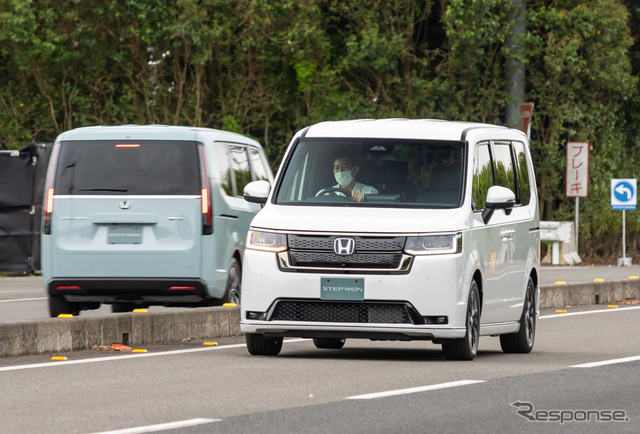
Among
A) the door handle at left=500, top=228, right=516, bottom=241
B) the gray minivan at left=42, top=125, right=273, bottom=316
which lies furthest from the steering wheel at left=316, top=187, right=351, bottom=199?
the gray minivan at left=42, top=125, right=273, bottom=316

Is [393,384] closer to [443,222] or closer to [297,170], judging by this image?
[443,222]

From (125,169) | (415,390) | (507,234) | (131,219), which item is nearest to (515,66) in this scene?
(125,169)

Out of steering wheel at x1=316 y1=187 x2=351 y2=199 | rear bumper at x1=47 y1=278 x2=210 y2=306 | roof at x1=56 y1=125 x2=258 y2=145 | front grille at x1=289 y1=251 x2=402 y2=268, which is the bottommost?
rear bumper at x1=47 y1=278 x2=210 y2=306

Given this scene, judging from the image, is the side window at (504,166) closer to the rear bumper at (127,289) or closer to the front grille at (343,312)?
the front grille at (343,312)

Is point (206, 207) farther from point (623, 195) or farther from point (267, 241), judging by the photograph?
point (623, 195)

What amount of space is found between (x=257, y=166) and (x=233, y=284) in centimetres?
222

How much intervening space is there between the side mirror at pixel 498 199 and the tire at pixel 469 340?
2.17 ft

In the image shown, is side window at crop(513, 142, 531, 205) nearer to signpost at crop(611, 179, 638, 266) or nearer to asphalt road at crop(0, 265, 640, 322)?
asphalt road at crop(0, 265, 640, 322)

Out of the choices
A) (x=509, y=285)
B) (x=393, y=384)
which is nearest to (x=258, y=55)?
(x=509, y=285)

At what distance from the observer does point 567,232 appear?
3531 centimetres

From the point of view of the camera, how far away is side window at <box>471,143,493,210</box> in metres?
13.3

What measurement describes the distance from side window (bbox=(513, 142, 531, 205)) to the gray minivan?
119 inches

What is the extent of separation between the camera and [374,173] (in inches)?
519

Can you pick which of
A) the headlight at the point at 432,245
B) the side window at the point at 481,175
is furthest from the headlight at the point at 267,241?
the side window at the point at 481,175
